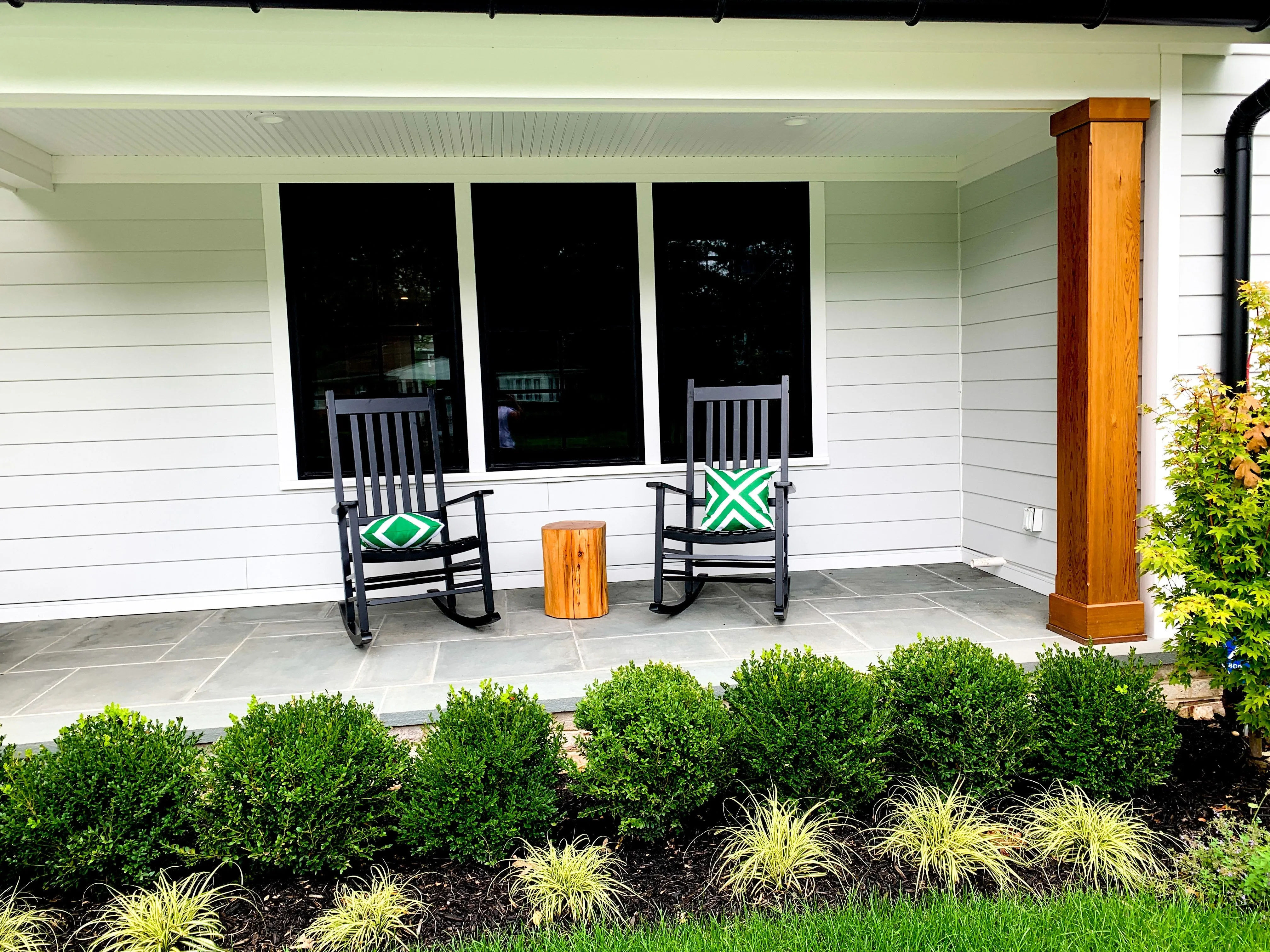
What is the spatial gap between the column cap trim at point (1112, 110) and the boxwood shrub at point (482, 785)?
10.1ft

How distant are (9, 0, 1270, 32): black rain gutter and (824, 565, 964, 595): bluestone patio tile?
8.74 ft

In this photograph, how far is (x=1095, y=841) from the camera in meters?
2.21

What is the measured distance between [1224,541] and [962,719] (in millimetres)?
946

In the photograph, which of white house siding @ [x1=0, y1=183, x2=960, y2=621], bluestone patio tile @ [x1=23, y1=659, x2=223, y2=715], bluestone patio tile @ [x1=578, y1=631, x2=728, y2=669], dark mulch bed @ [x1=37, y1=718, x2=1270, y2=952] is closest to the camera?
dark mulch bed @ [x1=37, y1=718, x2=1270, y2=952]

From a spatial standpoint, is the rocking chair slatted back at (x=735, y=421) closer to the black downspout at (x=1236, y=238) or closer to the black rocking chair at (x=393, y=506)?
the black rocking chair at (x=393, y=506)

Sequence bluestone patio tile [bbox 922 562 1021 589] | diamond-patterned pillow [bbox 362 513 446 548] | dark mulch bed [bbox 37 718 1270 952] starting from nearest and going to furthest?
1. dark mulch bed [bbox 37 718 1270 952]
2. diamond-patterned pillow [bbox 362 513 446 548]
3. bluestone patio tile [bbox 922 562 1021 589]

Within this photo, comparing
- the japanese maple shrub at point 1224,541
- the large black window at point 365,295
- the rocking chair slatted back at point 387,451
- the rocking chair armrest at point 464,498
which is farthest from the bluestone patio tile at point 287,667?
the japanese maple shrub at point 1224,541

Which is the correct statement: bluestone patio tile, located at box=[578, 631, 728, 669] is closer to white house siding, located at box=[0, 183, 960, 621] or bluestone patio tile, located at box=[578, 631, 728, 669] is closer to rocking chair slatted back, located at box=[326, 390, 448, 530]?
rocking chair slatted back, located at box=[326, 390, 448, 530]

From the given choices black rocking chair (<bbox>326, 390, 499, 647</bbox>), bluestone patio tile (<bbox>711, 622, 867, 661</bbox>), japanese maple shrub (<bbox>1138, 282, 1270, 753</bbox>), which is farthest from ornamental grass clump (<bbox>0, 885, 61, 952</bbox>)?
japanese maple shrub (<bbox>1138, 282, 1270, 753</bbox>)

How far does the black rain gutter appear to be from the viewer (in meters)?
2.84

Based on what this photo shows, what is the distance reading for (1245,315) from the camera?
3.58 meters

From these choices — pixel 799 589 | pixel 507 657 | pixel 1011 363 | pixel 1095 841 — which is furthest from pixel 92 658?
pixel 1011 363

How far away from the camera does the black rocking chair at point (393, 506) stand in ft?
13.4

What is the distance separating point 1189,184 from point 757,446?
92.9 inches
